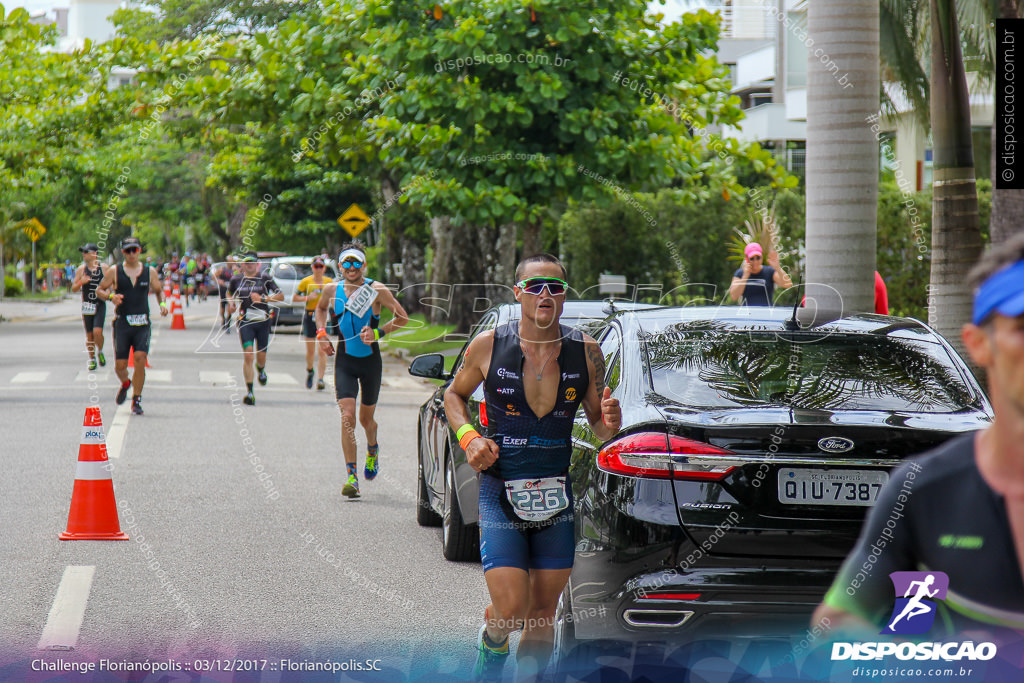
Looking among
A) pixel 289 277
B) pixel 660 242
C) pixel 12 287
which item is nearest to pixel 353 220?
pixel 660 242

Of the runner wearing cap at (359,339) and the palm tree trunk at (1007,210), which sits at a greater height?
the palm tree trunk at (1007,210)

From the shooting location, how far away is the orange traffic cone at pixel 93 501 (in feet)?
25.4

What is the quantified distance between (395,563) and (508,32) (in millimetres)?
10995

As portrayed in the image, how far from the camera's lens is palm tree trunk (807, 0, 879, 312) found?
10.4m

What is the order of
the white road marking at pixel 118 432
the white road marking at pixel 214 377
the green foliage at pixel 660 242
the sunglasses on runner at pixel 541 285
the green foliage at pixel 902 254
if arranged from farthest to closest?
the green foliage at pixel 660 242 < the white road marking at pixel 214 377 < the green foliage at pixel 902 254 < the white road marking at pixel 118 432 < the sunglasses on runner at pixel 541 285

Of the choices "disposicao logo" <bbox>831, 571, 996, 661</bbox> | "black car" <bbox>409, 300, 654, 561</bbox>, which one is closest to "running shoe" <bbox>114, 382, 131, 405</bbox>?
"black car" <bbox>409, 300, 654, 561</bbox>

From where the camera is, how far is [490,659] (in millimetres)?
4496

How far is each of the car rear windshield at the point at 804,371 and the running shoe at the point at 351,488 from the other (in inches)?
176

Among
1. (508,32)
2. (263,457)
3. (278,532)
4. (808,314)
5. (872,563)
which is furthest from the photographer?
(508,32)

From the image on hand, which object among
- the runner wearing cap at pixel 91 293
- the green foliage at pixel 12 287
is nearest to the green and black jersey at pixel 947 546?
the runner wearing cap at pixel 91 293

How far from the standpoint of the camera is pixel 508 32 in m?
17.0

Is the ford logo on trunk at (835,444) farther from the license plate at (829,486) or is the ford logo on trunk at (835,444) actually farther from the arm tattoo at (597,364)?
the arm tattoo at (597,364)

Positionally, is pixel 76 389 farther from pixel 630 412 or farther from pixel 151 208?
pixel 151 208

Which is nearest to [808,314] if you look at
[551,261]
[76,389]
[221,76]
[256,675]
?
[551,261]
